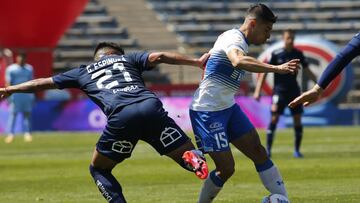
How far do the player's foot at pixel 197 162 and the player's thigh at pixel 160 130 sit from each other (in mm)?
282

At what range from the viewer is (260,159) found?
1068 centimetres

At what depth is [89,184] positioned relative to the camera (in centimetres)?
1508

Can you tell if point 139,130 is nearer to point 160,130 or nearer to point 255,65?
point 160,130

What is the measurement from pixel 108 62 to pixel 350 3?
39.0 m

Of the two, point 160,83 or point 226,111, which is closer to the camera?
point 226,111

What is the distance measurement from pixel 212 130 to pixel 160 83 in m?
31.3

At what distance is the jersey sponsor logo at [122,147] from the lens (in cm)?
972

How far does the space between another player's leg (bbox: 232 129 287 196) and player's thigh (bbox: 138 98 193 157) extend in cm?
94

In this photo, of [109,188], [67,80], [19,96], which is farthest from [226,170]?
[19,96]

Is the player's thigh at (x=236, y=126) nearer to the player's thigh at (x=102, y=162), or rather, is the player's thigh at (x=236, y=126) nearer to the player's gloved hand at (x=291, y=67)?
the player's thigh at (x=102, y=162)

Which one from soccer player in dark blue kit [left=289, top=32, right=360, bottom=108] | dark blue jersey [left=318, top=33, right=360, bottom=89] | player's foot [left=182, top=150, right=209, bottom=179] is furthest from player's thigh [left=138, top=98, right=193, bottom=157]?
dark blue jersey [left=318, top=33, right=360, bottom=89]

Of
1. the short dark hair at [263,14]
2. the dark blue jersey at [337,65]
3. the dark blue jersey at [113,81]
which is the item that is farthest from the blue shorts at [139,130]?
the dark blue jersey at [337,65]

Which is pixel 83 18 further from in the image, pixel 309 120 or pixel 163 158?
pixel 163 158

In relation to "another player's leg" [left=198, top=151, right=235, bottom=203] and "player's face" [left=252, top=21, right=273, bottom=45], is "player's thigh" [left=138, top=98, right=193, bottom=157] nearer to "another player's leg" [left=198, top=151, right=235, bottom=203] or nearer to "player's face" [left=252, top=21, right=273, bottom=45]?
"another player's leg" [left=198, top=151, right=235, bottom=203]
